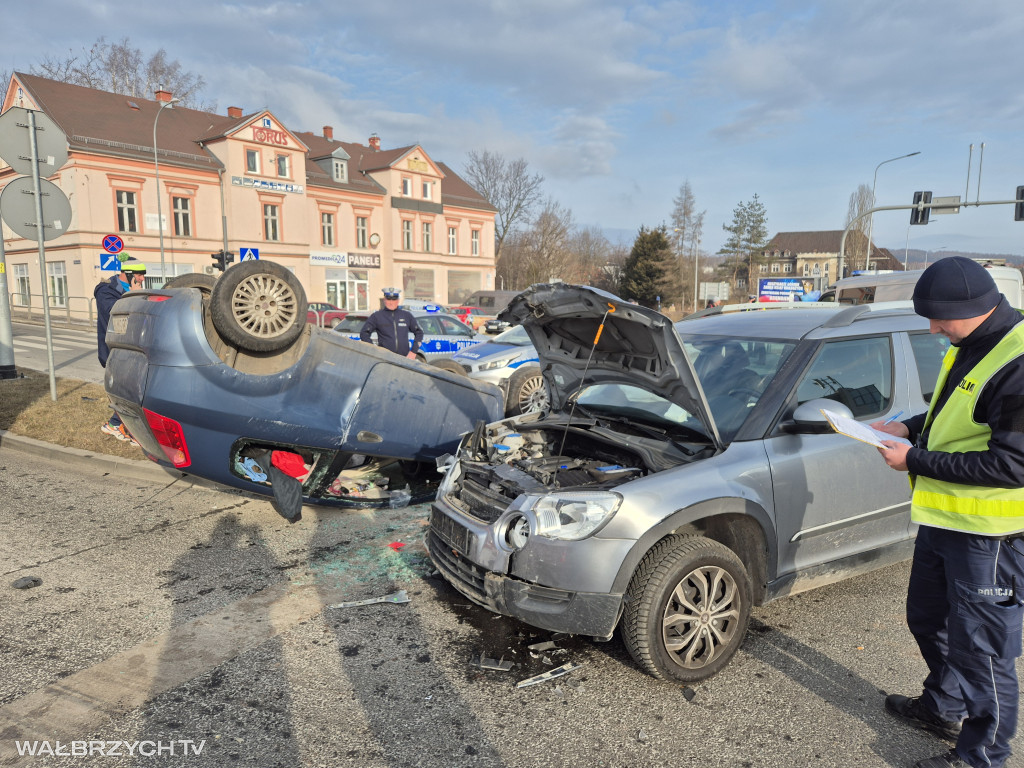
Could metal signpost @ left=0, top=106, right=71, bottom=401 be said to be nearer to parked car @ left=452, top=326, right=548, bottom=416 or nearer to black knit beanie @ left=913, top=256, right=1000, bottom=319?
parked car @ left=452, top=326, right=548, bottom=416

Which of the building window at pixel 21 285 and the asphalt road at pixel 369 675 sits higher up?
the building window at pixel 21 285

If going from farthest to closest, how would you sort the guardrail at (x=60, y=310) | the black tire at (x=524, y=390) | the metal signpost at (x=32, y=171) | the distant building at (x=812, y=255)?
the distant building at (x=812, y=255) < the guardrail at (x=60, y=310) < the black tire at (x=524, y=390) < the metal signpost at (x=32, y=171)

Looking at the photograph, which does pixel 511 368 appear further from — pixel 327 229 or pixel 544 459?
pixel 327 229

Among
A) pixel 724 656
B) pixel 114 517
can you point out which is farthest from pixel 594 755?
pixel 114 517

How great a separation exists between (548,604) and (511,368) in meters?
7.13

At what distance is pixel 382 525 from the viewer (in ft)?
16.8

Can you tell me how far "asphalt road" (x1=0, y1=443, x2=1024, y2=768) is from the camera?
2641 mm

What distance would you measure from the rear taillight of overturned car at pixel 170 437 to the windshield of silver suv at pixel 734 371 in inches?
133

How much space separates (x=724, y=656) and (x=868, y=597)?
1440mm

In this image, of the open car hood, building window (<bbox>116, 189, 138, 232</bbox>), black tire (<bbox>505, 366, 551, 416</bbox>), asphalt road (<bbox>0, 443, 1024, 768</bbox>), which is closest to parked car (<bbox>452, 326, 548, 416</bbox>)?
black tire (<bbox>505, 366, 551, 416</bbox>)

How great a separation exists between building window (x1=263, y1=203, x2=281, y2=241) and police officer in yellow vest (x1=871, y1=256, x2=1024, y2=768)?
38.7 m

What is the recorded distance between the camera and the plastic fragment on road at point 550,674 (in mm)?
3072

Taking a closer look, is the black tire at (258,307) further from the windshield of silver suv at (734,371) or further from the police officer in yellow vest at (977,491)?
the police officer in yellow vest at (977,491)

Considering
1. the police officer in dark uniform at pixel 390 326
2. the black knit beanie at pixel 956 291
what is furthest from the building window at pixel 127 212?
the black knit beanie at pixel 956 291
